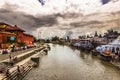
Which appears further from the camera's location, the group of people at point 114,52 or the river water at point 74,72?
the group of people at point 114,52

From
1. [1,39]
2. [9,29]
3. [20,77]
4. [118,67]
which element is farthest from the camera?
[9,29]

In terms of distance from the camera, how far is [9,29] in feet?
216

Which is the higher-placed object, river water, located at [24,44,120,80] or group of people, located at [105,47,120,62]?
group of people, located at [105,47,120,62]

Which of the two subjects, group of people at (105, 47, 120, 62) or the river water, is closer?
the river water

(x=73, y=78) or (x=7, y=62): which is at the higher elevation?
(x=7, y=62)

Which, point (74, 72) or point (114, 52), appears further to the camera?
point (114, 52)

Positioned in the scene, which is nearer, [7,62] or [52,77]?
[52,77]

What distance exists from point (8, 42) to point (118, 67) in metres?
33.6

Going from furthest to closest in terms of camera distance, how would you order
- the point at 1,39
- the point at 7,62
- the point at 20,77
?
the point at 1,39
the point at 7,62
the point at 20,77

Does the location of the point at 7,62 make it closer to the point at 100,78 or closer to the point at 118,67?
the point at 100,78

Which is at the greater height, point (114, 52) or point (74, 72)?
point (114, 52)

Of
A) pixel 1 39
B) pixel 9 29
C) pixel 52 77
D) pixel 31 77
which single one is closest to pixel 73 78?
pixel 52 77

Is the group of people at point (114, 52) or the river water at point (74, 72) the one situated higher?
the group of people at point (114, 52)

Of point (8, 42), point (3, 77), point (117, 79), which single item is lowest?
point (117, 79)
